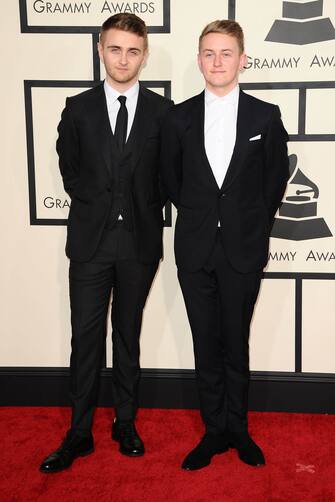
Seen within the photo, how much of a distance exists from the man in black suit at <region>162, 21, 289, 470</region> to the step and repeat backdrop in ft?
1.80

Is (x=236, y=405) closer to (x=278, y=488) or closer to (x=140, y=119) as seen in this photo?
Answer: (x=278, y=488)

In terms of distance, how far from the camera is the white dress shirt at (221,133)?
273 cm

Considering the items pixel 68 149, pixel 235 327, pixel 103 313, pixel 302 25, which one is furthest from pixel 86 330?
pixel 302 25

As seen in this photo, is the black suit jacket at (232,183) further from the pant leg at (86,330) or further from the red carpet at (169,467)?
the red carpet at (169,467)

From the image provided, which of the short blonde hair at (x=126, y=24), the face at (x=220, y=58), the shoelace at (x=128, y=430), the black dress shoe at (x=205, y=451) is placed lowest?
the black dress shoe at (x=205, y=451)

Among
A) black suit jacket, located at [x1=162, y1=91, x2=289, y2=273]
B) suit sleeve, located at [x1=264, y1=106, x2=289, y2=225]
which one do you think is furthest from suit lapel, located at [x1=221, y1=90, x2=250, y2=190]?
suit sleeve, located at [x1=264, y1=106, x2=289, y2=225]

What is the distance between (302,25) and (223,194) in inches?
44.6

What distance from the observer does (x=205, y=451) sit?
9.64 ft

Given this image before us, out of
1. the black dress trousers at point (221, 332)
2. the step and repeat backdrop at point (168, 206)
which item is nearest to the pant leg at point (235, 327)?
the black dress trousers at point (221, 332)

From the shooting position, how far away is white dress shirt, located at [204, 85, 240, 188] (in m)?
2.73

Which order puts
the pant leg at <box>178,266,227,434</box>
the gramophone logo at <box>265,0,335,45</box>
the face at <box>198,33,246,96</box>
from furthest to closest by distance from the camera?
1. the gramophone logo at <box>265,0,335,45</box>
2. the pant leg at <box>178,266,227,434</box>
3. the face at <box>198,33,246,96</box>

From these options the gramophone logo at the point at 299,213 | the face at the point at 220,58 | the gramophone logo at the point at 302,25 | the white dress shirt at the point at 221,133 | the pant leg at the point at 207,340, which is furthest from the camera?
the gramophone logo at the point at 299,213

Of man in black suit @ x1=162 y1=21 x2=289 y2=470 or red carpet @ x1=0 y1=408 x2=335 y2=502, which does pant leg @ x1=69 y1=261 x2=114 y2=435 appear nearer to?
red carpet @ x1=0 y1=408 x2=335 y2=502

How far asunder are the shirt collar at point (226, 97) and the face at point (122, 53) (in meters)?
0.34
